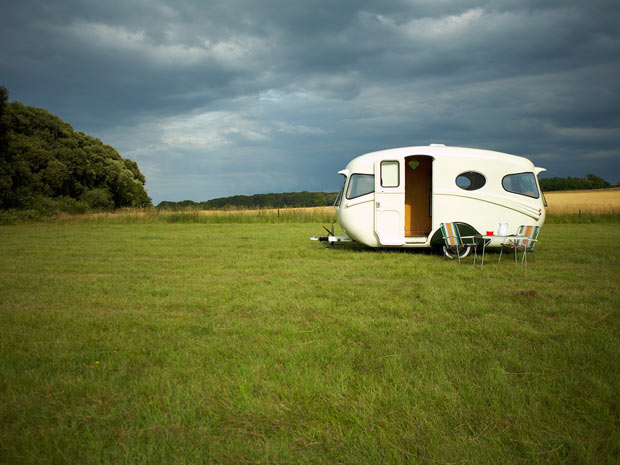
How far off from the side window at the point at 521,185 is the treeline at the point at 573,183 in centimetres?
5061

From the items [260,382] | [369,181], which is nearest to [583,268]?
[369,181]

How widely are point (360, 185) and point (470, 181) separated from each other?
8.53 feet

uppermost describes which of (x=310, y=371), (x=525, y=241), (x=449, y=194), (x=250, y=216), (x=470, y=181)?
(x=470, y=181)

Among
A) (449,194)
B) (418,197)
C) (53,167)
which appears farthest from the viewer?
(53,167)

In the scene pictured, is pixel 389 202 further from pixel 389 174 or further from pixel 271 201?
pixel 271 201

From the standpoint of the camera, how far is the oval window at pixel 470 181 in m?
9.64

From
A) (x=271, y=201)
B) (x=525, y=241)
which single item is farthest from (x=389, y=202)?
(x=271, y=201)

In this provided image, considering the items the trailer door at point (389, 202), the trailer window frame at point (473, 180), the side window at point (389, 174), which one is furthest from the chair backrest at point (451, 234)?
the side window at point (389, 174)

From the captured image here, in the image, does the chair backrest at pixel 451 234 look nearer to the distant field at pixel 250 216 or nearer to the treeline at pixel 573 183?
the distant field at pixel 250 216

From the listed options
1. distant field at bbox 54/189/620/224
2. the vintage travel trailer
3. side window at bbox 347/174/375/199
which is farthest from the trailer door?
distant field at bbox 54/189/620/224

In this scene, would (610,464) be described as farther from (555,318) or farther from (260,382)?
(555,318)

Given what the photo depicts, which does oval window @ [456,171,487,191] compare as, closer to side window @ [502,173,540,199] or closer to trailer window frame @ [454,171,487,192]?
trailer window frame @ [454,171,487,192]

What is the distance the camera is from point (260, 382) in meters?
3.03

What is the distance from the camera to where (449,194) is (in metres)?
9.56
